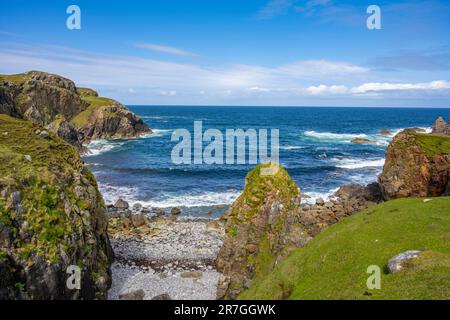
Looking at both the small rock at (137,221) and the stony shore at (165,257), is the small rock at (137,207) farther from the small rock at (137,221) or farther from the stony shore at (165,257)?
the small rock at (137,221)

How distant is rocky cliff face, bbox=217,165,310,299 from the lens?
29.7m

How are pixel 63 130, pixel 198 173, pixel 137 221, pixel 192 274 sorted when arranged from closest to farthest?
pixel 192 274 < pixel 137 221 < pixel 198 173 < pixel 63 130

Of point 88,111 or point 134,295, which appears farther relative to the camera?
point 88,111

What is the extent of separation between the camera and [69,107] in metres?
132

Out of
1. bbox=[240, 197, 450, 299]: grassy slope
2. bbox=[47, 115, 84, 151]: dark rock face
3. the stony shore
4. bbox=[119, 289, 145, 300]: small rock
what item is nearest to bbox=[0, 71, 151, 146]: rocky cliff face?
bbox=[47, 115, 84, 151]: dark rock face

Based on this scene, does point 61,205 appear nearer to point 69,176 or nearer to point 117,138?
point 69,176

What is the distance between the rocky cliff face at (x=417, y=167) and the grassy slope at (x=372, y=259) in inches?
576

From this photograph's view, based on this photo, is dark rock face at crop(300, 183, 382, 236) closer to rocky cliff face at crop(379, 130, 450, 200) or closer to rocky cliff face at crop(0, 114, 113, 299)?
rocky cliff face at crop(379, 130, 450, 200)

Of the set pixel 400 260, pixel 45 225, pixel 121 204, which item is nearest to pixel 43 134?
pixel 45 225

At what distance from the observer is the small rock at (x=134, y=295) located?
94.3ft

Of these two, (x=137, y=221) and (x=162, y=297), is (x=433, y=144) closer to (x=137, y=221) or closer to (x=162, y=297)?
(x=162, y=297)

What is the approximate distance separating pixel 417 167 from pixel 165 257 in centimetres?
3378

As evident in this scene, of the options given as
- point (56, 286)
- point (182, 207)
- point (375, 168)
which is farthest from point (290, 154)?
point (56, 286)

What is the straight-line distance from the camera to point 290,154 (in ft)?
343
